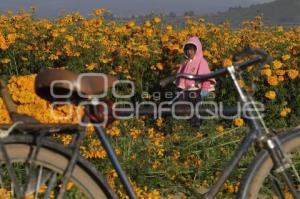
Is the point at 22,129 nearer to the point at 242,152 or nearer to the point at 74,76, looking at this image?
the point at 74,76

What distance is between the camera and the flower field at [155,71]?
4652 mm

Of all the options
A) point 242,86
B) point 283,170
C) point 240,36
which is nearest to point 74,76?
point 242,86

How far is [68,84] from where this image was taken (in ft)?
8.20

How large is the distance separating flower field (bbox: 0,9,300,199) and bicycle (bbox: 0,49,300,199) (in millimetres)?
1606

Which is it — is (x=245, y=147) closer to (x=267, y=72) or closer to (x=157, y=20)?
(x=267, y=72)

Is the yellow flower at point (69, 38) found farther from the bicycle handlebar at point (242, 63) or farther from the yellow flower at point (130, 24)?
the bicycle handlebar at point (242, 63)

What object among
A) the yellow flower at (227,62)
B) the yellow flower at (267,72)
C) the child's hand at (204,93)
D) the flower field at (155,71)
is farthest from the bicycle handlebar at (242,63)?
the yellow flower at (227,62)

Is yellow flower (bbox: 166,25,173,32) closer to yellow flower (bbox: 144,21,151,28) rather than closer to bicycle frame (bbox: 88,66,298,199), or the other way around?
yellow flower (bbox: 144,21,151,28)

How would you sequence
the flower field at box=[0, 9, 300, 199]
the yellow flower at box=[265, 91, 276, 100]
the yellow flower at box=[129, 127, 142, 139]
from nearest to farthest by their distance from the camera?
the flower field at box=[0, 9, 300, 199], the yellow flower at box=[129, 127, 142, 139], the yellow flower at box=[265, 91, 276, 100]

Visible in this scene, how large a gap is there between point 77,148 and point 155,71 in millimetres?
4731

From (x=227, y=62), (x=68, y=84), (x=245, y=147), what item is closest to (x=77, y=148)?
(x=68, y=84)

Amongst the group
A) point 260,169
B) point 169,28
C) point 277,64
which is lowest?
point 260,169

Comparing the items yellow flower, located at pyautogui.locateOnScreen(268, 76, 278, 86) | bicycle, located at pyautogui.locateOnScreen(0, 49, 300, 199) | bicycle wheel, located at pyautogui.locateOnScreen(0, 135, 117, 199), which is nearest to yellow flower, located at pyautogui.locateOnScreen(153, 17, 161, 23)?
yellow flower, located at pyautogui.locateOnScreen(268, 76, 278, 86)

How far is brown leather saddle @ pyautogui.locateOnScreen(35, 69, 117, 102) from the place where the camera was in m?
2.50
